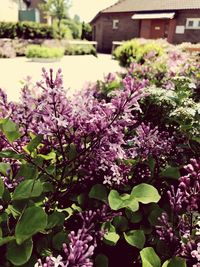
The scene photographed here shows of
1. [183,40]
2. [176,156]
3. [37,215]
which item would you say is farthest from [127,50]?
[183,40]

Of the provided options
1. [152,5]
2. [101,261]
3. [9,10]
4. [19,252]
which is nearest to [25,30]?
[9,10]

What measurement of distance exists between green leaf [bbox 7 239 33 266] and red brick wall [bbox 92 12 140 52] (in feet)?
124

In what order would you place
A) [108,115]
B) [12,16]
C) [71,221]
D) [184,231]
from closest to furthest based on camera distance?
1. [184,231]
2. [108,115]
3. [71,221]
4. [12,16]

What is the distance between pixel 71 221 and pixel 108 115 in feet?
1.75

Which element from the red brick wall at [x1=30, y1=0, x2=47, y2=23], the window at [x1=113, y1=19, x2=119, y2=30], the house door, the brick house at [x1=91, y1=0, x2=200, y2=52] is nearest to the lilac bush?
the brick house at [x1=91, y1=0, x2=200, y2=52]

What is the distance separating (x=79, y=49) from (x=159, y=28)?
10.6 meters

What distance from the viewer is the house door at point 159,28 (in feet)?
116

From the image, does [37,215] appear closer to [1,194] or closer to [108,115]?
[1,194]

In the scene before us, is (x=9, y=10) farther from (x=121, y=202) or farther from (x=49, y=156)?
(x=121, y=202)

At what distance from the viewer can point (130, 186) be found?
1.64m

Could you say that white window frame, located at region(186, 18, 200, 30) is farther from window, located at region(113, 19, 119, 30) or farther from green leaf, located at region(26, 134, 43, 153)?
green leaf, located at region(26, 134, 43, 153)

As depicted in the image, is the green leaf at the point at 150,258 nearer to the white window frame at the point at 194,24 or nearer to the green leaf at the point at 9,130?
the green leaf at the point at 9,130

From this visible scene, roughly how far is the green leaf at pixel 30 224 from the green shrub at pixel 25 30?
28221mm

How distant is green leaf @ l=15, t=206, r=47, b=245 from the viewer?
0.99 metres
